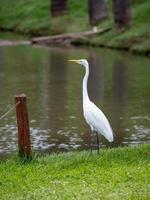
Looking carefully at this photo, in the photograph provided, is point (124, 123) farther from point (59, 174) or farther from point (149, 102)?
point (59, 174)

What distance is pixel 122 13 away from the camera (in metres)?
37.6

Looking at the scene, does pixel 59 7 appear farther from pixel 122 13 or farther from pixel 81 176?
pixel 81 176

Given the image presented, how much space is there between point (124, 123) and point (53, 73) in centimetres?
1053

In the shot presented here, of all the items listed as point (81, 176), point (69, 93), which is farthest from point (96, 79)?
point (81, 176)

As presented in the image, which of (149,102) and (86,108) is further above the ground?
(86,108)

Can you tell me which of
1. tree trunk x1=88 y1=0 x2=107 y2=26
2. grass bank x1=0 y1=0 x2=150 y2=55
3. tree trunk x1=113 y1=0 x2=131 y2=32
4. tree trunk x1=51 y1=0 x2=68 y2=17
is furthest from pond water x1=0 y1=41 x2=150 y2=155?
tree trunk x1=51 y1=0 x2=68 y2=17

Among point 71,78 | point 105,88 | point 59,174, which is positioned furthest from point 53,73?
point 59,174

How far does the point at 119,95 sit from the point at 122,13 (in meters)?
15.4

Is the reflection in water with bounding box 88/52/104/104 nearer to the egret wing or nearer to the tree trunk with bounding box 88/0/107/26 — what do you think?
the tree trunk with bounding box 88/0/107/26

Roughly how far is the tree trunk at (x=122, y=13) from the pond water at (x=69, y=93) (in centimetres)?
217

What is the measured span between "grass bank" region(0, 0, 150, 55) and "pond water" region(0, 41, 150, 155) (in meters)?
1.08

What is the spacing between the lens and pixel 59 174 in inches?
428

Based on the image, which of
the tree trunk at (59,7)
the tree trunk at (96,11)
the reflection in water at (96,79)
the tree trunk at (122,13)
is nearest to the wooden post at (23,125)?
the reflection in water at (96,79)

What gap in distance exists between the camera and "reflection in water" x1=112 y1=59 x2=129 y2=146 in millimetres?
17188
